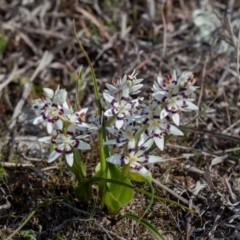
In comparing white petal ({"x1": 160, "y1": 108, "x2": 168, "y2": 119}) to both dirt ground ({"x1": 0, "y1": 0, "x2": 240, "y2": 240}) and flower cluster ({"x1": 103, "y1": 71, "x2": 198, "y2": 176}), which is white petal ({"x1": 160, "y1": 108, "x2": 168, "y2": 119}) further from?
dirt ground ({"x1": 0, "y1": 0, "x2": 240, "y2": 240})

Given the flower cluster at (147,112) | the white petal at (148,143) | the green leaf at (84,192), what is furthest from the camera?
the green leaf at (84,192)

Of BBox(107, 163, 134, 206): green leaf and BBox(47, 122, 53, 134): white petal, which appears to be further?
BBox(107, 163, 134, 206): green leaf

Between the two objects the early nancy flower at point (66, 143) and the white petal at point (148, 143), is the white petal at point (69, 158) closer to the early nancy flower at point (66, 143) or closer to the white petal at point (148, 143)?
the early nancy flower at point (66, 143)

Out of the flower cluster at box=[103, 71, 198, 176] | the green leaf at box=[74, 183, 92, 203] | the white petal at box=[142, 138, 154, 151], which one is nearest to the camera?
the flower cluster at box=[103, 71, 198, 176]

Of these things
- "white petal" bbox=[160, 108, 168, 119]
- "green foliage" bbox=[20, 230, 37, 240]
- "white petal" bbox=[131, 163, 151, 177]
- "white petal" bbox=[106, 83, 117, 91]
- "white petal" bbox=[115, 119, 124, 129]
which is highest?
"white petal" bbox=[106, 83, 117, 91]

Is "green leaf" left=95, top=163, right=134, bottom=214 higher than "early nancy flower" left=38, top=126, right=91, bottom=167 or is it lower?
lower

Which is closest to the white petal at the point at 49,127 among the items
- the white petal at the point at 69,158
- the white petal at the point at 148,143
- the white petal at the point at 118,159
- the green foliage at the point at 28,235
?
the white petal at the point at 69,158

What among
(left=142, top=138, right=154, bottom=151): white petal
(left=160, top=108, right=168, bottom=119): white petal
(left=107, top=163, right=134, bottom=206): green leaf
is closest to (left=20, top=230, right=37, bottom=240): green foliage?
(left=107, top=163, right=134, bottom=206): green leaf
